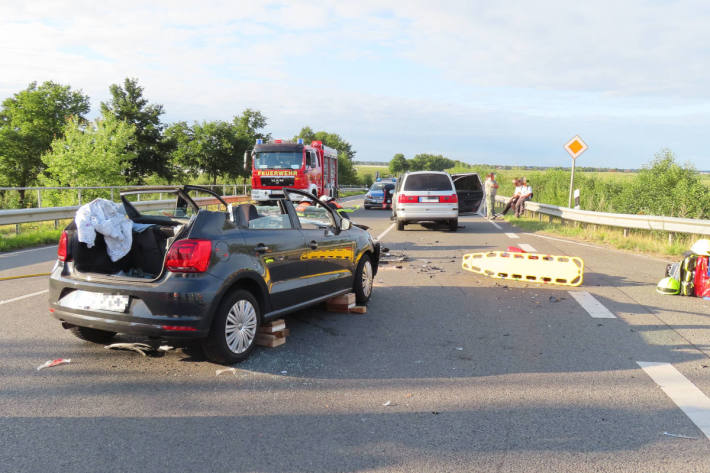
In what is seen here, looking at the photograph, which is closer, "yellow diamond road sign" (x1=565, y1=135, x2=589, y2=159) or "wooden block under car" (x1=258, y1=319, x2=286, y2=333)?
"wooden block under car" (x1=258, y1=319, x2=286, y2=333)

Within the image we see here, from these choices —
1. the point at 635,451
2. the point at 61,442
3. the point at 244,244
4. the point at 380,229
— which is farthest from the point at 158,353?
the point at 380,229

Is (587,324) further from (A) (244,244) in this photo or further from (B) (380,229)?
(B) (380,229)

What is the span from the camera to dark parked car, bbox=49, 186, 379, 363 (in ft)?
14.9

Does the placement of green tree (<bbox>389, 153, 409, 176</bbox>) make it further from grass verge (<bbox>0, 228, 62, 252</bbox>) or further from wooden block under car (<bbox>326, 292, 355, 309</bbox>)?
wooden block under car (<bbox>326, 292, 355, 309</bbox>)

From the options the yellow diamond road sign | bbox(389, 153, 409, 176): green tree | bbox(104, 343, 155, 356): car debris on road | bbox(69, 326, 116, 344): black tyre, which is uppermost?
bbox(389, 153, 409, 176): green tree

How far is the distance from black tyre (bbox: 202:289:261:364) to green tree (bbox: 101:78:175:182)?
4362cm

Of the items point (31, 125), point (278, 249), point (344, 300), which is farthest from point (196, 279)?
point (31, 125)

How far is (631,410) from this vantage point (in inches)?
160

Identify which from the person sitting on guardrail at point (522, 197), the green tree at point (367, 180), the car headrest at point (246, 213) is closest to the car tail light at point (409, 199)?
the person sitting on guardrail at point (522, 197)

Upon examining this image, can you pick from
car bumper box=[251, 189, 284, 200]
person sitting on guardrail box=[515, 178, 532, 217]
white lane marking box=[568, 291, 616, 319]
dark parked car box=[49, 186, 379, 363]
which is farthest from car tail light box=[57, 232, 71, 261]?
person sitting on guardrail box=[515, 178, 532, 217]

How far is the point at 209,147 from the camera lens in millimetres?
43406

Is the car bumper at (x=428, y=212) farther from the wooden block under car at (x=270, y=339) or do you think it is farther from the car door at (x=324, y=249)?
the wooden block under car at (x=270, y=339)

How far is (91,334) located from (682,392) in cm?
509

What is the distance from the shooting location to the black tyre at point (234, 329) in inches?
185
